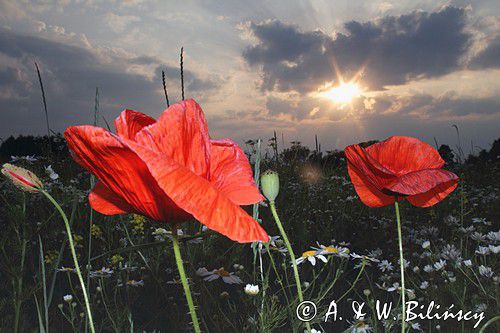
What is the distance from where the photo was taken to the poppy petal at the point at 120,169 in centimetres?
65

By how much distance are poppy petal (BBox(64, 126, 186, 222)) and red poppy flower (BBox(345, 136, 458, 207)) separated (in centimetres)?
60

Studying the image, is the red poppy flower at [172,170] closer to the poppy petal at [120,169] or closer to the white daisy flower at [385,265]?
the poppy petal at [120,169]

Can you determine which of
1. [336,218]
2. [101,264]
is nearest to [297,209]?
[336,218]

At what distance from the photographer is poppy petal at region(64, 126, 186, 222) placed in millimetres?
646

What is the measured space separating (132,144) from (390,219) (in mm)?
4318

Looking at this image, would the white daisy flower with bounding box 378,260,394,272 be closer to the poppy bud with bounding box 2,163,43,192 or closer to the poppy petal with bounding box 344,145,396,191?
the poppy petal with bounding box 344,145,396,191

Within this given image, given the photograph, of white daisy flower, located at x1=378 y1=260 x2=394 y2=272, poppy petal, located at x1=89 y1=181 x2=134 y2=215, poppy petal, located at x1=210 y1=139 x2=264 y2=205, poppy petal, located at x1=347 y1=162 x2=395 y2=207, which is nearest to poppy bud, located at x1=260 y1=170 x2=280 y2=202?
poppy petal, located at x1=210 y1=139 x2=264 y2=205

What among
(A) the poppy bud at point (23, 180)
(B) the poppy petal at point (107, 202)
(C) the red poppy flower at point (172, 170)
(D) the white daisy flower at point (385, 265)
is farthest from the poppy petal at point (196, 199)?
(D) the white daisy flower at point (385, 265)

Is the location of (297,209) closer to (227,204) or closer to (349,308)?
(349,308)

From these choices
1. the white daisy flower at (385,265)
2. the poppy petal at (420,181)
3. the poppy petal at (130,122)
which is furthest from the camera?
the white daisy flower at (385,265)

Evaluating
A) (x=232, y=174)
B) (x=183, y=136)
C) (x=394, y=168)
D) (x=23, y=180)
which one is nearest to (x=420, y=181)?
(x=394, y=168)

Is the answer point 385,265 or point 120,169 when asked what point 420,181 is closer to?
point 120,169

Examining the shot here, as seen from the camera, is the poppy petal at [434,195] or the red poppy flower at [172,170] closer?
the red poppy flower at [172,170]

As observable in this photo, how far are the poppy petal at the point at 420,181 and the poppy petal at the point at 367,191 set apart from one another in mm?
94
